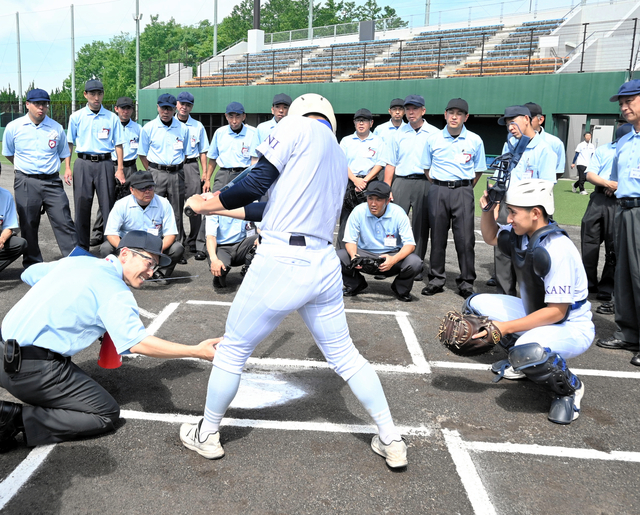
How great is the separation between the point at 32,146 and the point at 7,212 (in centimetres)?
105

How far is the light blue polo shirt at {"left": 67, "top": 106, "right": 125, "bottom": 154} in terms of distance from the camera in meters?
8.61

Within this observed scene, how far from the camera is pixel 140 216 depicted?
7.29m

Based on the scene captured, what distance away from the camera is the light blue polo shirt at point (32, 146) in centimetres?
778

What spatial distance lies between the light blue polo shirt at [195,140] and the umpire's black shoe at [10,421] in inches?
255

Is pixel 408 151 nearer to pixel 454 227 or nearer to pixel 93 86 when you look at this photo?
pixel 454 227

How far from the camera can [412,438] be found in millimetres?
3781

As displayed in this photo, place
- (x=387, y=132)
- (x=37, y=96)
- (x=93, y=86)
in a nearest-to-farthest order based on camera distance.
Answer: (x=37, y=96) → (x=387, y=132) → (x=93, y=86)

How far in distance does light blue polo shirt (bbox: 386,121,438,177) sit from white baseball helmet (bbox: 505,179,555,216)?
12.1 ft

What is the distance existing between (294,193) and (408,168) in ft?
17.8

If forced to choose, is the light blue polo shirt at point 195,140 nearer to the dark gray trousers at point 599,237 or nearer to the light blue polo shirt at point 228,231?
the light blue polo shirt at point 228,231

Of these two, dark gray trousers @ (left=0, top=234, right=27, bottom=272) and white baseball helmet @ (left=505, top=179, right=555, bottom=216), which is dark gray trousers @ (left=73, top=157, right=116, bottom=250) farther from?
white baseball helmet @ (left=505, top=179, right=555, bottom=216)

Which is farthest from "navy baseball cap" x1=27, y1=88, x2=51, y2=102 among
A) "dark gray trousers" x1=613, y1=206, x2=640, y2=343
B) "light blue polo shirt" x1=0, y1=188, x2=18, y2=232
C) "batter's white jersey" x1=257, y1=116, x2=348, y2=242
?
"dark gray trousers" x1=613, y1=206, x2=640, y2=343

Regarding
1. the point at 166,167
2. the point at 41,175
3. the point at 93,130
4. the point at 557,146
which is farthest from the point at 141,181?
the point at 557,146

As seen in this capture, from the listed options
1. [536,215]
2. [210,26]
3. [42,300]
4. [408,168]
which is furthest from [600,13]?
[210,26]
